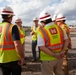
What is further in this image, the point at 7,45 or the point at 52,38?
the point at 52,38

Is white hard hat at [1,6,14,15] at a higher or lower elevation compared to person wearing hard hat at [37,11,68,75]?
higher

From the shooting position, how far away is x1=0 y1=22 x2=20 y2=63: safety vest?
473cm

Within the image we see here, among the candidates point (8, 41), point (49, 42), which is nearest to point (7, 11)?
point (8, 41)

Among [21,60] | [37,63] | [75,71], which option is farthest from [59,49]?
[37,63]

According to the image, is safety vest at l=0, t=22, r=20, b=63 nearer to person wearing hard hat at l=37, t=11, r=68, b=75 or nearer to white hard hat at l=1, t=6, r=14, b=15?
white hard hat at l=1, t=6, r=14, b=15

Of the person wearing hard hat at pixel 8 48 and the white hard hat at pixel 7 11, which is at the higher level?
the white hard hat at pixel 7 11

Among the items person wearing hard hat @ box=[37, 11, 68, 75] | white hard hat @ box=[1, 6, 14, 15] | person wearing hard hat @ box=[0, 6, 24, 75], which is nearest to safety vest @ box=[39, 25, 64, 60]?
person wearing hard hat @ box=[37, 11, 68, 75]

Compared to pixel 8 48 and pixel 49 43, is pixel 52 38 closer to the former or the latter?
pixel 49 43

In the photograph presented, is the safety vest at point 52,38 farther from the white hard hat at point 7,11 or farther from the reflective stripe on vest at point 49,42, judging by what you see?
the white hard hat at point 7,11

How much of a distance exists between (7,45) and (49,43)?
2.88 ft

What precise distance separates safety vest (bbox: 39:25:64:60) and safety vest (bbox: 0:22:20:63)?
65cm

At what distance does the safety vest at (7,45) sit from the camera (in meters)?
4.73

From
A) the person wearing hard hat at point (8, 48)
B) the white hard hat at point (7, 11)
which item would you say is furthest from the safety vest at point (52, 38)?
the white hard hat at point (7, 11)

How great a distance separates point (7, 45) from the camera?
15.7 feet
